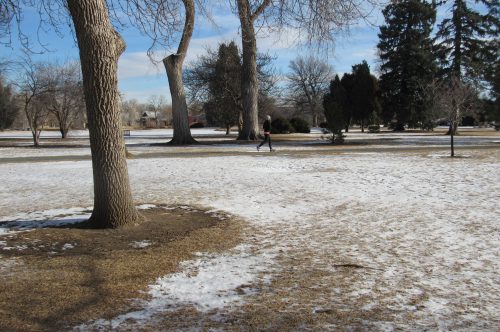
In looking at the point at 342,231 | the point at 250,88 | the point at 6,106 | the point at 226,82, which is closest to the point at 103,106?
the point at 342,231

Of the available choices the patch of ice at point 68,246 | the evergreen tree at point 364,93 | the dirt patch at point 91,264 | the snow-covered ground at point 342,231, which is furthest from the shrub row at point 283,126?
the patch of ice at point 68,246

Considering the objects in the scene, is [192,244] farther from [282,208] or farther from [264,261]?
[282,208]

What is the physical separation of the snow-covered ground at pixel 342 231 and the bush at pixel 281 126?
105ft

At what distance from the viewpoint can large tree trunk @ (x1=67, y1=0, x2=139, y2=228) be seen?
6832mm

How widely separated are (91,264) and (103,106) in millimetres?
2413

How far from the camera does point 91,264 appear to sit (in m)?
5.65

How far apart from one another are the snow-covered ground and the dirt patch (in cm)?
33

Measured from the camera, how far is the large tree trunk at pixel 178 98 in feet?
93.4

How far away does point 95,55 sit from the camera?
686 cm

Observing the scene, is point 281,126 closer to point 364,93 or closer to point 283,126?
point 283,126

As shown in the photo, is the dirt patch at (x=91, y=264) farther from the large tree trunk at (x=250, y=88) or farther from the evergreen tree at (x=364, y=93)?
the evergreen tree at (x=364, y=93)

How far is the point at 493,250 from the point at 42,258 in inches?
219

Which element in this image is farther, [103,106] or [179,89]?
[179,89]

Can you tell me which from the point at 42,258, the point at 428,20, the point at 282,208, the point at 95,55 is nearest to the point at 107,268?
the point at 42,258
